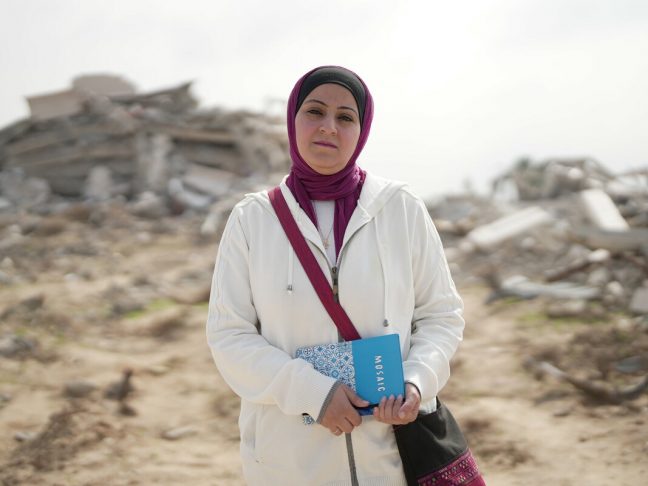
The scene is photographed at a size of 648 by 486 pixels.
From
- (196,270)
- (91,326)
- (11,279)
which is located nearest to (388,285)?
(91,326)

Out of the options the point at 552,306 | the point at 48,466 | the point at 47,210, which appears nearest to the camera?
the point at 48,466

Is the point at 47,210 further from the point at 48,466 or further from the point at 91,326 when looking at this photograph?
the point at 48,466

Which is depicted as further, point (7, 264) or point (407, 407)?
point (7, 264)

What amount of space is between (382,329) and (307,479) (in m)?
0.51

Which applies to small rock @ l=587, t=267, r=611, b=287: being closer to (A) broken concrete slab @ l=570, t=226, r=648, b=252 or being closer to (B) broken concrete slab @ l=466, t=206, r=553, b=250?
(A) broken concrete slab @ l=570, t=226, r=648, b=252

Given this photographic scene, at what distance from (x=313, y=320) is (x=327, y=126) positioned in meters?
0.61

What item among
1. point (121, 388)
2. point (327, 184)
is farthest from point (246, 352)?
point (121, 388)

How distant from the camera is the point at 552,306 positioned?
647 cm

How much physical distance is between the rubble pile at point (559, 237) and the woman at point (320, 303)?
4.64 meters

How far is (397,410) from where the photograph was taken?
6.12 ft

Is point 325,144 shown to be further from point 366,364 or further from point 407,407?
point 407,407

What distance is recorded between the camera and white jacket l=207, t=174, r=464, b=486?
1.94 metres

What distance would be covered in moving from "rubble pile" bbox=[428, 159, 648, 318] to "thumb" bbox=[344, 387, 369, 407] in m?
4.87

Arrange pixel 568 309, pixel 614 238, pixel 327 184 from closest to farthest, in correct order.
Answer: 1. pixel 327 184
2. pixel 568 309
3. pixel 614 238
